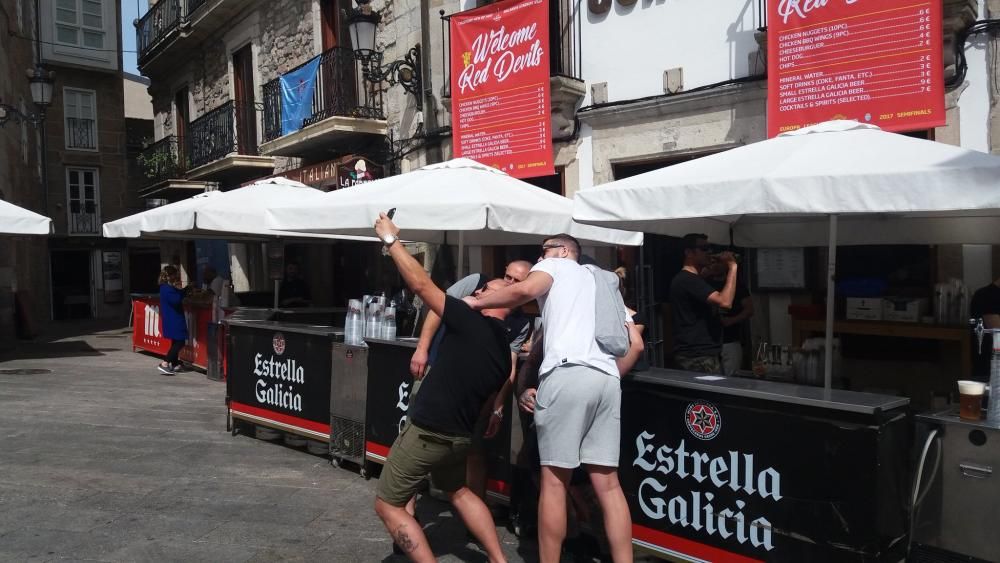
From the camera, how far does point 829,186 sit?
11.7ft

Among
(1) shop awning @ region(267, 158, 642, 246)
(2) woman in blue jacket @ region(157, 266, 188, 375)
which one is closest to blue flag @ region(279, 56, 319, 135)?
(2) woman in blue jacket @ region(157, 266, 188, 375)

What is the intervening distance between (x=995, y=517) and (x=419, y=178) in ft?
13.7

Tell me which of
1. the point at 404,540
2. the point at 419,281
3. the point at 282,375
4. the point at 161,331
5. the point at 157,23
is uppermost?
the point at 157,23

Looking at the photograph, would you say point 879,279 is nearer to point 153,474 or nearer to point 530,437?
point 530,437

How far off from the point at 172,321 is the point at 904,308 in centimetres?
916

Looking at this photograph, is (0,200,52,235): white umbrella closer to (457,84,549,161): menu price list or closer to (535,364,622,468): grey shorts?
(457,84,549,161): menu price list

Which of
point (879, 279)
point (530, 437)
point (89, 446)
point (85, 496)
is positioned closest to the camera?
point (530, 437)

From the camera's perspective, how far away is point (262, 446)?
6.58 metres

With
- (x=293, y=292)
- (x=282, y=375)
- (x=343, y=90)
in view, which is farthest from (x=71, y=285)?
(x=282, y=375)

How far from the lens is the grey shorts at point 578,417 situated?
3484 mm

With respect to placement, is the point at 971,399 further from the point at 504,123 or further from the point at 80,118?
the point at 80,118

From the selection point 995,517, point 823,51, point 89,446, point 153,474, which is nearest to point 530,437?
point 995,517

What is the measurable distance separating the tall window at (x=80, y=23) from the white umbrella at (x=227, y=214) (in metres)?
19.8

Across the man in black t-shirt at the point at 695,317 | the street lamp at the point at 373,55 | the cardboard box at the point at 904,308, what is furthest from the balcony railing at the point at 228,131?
the cardboard box at the point at 904,308
